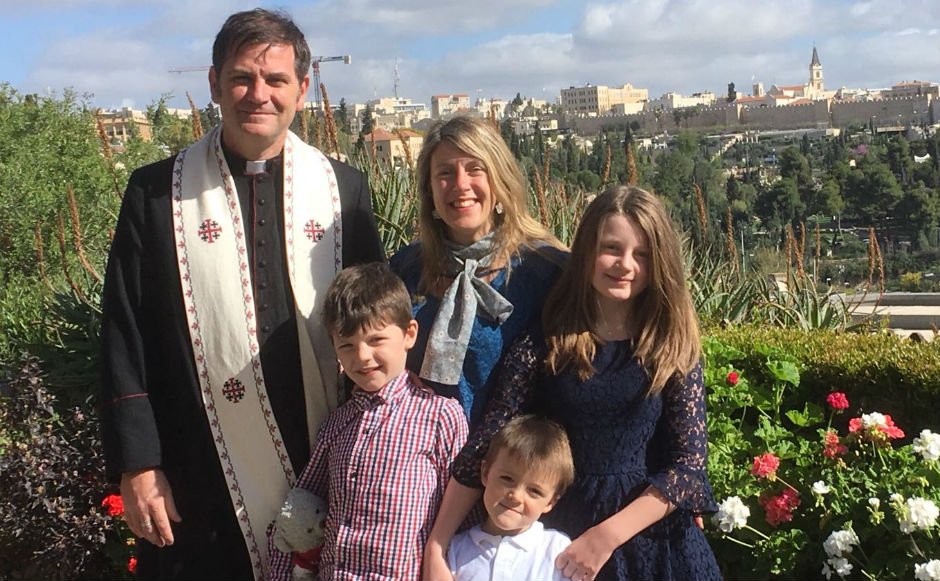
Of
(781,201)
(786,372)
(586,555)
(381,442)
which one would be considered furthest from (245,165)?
(781,201)

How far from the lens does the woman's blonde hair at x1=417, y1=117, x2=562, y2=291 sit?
215 centimetres

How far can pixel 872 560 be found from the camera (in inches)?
105

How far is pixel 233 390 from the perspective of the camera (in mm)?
2219

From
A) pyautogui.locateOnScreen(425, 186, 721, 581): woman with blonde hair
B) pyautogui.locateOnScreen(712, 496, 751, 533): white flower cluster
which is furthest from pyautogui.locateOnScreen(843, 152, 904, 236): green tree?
pyautogui.locateOnScreen(425, 186, 721, 581): woman with blonde hair

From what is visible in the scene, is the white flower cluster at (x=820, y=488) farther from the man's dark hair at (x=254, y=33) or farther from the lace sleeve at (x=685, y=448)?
the man's dark hair at (x=254, y=33)

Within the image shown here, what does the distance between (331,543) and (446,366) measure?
0.46 metres

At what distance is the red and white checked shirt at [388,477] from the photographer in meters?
1.99

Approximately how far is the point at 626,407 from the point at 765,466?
1.09 metres

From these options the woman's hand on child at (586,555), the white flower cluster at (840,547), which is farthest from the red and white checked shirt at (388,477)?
the white flower cluster at (840,547)

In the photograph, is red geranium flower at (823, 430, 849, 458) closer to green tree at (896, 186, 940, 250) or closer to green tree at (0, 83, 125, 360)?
green tree at (0, 83, 125, 360)

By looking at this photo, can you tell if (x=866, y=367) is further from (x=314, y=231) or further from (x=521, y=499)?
(x=314, y=231)

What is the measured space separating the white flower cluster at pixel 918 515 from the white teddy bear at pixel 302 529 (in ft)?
5.14

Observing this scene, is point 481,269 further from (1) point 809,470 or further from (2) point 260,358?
(1) point 809,470

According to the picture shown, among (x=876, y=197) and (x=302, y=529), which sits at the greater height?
(x=302, y=529)
